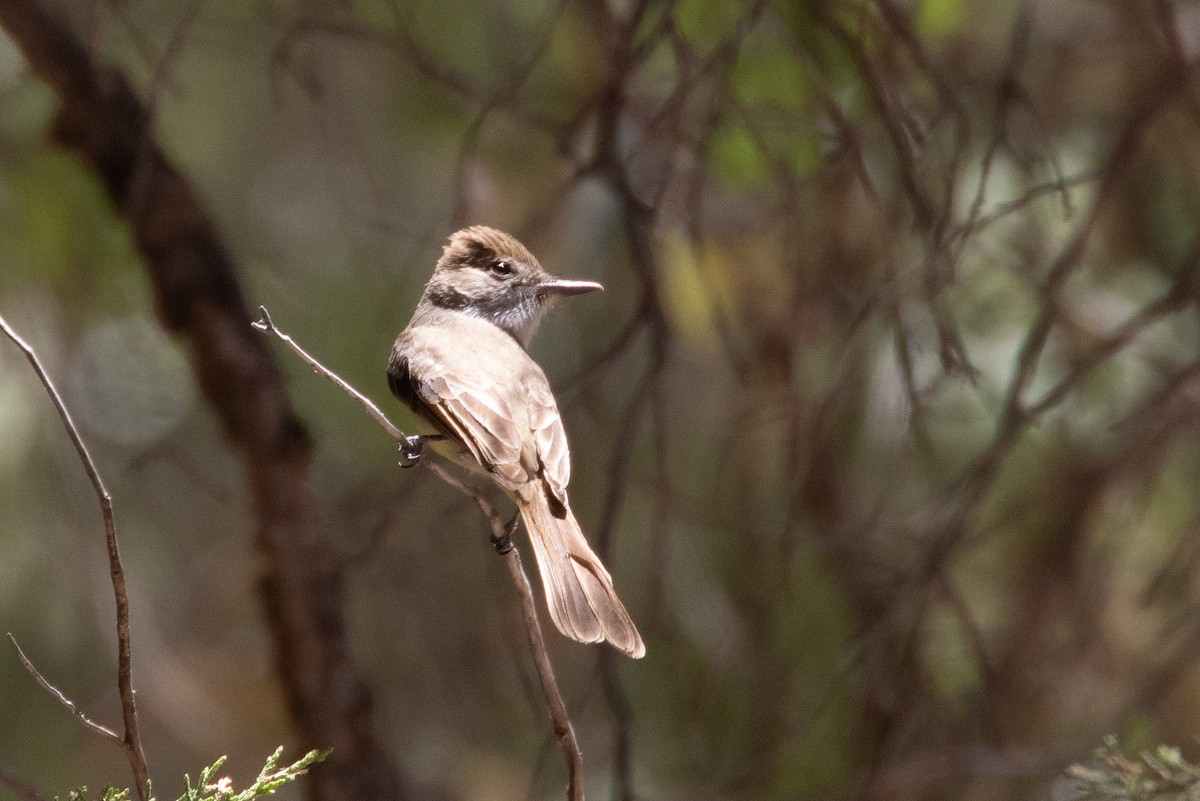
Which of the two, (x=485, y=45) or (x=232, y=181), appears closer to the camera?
(x=485, y=45)

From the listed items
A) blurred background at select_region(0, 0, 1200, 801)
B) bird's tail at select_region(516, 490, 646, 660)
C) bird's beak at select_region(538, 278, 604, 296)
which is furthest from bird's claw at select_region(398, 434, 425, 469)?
blurred background at select_region(0, 0, 1200, 801)

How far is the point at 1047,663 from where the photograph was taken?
13.6ft

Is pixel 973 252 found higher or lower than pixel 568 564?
higher

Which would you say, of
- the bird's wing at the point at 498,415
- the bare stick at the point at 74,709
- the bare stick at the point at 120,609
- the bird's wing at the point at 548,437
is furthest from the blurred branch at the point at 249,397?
the bare stick at the point at 120,609

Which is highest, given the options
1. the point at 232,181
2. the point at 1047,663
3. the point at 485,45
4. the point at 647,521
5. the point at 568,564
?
the point at 485,45

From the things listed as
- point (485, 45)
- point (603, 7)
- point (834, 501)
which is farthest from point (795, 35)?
point (834, 501)

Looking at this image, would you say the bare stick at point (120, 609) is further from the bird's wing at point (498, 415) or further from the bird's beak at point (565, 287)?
the bird's beak at point (565, 287)

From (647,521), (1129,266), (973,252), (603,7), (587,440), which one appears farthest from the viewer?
(647,521)

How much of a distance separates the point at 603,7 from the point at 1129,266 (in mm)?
2396

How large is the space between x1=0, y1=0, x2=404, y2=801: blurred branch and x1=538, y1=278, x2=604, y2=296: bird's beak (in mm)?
704

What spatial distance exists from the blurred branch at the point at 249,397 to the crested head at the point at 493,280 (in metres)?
0.50

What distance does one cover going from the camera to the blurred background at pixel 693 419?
11.8 ft

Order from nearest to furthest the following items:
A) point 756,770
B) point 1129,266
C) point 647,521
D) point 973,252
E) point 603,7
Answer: point 603,7 < point 756,770 < point 973,252 < point 1129,266 < point 647,521

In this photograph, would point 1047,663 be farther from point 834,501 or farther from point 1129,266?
point 1129,266
